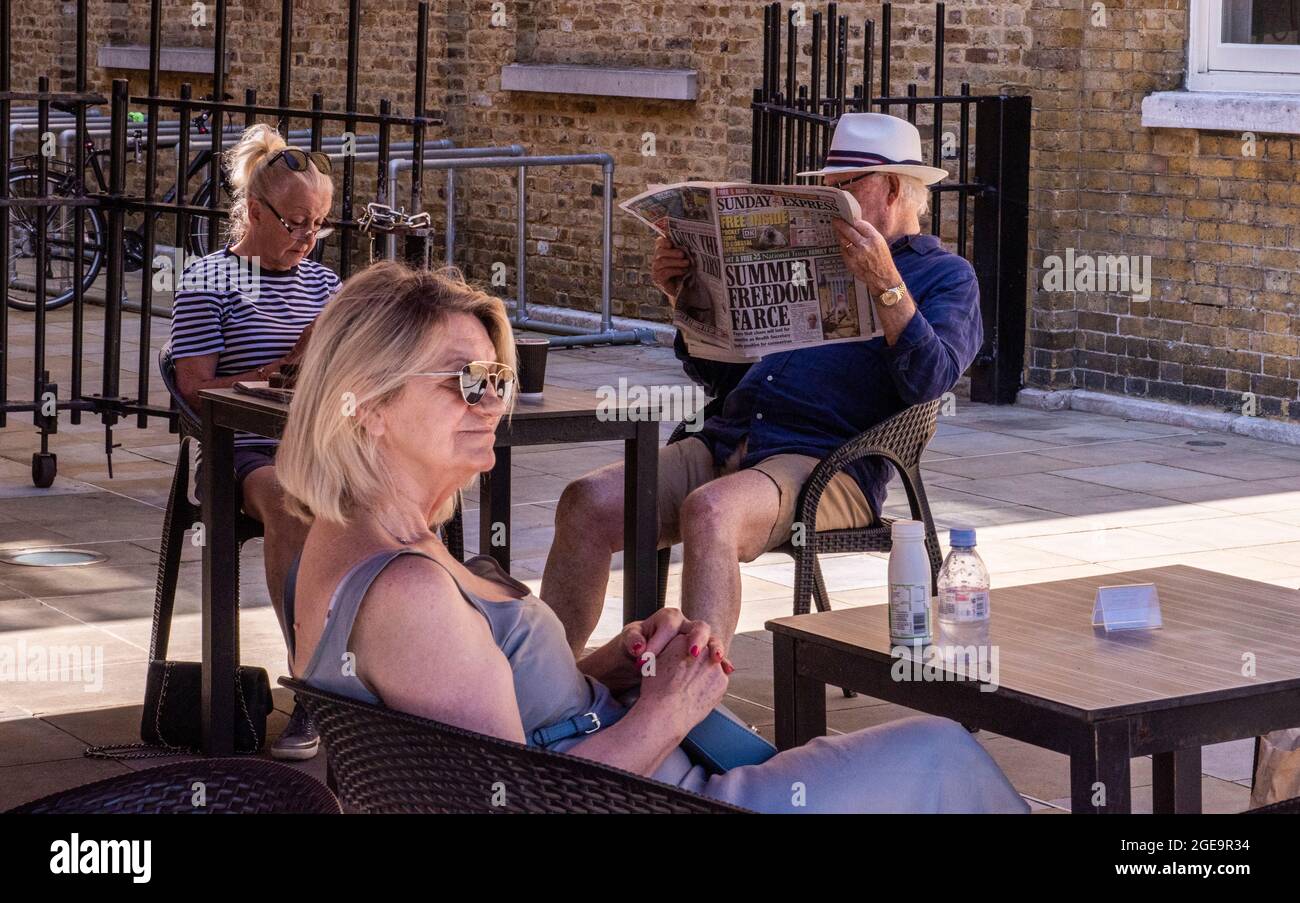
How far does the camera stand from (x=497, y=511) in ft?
15.3

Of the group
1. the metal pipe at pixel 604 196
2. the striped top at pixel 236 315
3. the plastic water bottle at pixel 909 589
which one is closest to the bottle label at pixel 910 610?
the plastic water bottle at pixel 909 589

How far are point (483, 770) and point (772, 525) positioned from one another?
6.92ft

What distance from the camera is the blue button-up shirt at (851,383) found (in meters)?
4.43

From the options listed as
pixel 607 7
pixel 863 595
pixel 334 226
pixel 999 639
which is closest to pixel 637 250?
pixel 607 7

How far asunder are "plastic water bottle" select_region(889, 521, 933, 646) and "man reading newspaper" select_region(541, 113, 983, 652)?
1120 mm

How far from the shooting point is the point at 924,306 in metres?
4.43

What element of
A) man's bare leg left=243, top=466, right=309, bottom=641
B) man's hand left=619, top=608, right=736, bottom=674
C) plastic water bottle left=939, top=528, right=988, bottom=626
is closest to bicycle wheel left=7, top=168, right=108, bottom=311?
man's bare leg left=243, top=466, right=309, bottom=641

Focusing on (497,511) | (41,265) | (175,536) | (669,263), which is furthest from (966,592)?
(41,265)

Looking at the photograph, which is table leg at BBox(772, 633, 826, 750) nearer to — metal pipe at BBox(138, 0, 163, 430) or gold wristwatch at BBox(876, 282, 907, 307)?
gold wristwatch at BBox(876, 282, 907, 307)

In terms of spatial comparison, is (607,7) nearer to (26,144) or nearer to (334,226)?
(334,226)

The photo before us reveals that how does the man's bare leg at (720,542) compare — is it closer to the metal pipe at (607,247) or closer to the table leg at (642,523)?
the table leg at (642,523)

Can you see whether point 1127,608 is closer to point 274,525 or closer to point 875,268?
point 875,268

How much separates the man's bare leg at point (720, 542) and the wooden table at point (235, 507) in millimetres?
80

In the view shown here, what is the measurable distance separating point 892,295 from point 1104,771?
5.62ft
